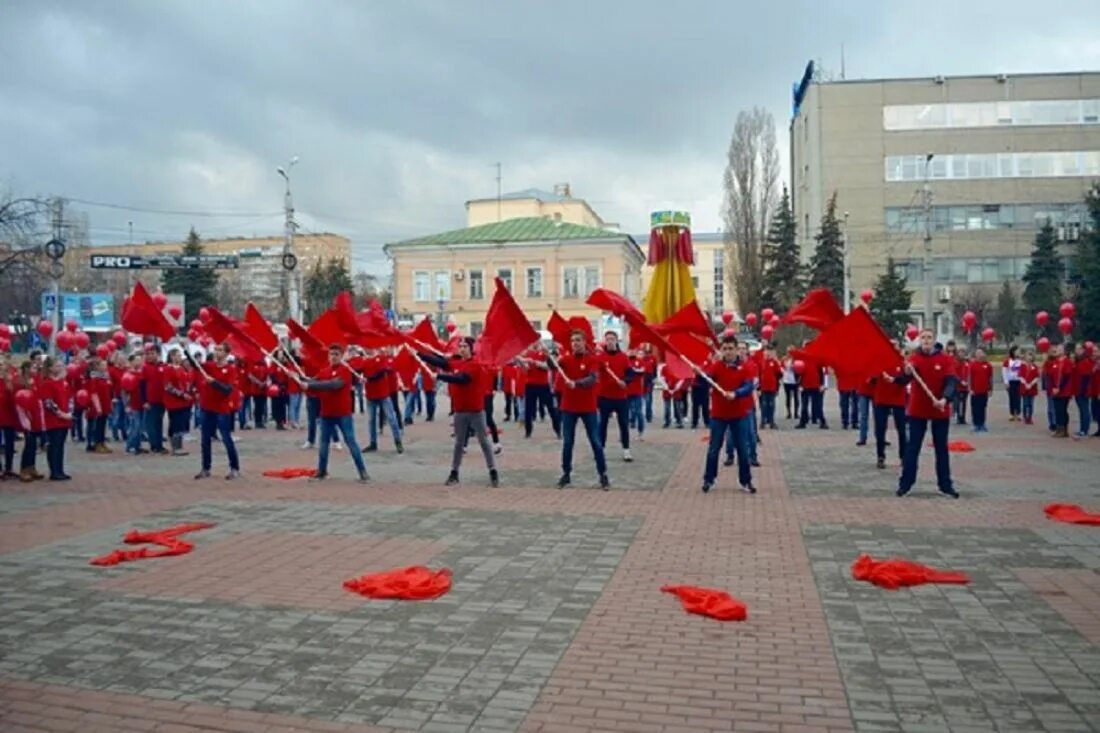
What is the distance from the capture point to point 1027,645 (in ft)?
20.4

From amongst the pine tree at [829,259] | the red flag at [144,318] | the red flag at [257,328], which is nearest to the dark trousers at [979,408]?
the red flag at [257,328]

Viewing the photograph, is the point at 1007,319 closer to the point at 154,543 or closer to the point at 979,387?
the point at 979,387

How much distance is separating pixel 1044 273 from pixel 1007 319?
16.6 feet

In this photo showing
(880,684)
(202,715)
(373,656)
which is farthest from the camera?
(373,656)

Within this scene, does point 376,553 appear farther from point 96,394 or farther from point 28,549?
point 96,394

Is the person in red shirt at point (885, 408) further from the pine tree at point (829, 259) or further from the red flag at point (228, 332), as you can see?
the pine tree at point (829, 259)

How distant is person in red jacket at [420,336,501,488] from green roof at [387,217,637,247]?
55.4 metres

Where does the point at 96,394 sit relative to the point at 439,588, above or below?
above

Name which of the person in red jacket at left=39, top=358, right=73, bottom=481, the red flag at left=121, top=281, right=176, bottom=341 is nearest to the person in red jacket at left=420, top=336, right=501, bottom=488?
the red flag at left=121, top=281, right=176, bottom=341

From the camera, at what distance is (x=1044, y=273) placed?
185ft

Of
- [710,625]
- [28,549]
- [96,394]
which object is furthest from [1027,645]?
[96,394]

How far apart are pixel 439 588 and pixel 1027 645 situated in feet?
13.8

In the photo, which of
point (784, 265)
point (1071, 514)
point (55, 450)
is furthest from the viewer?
point (784, 265)

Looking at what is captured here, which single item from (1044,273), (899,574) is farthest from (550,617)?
(1044,273)
